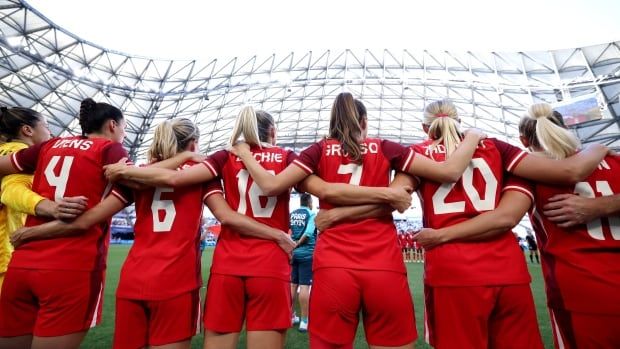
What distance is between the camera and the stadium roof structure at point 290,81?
1877cm

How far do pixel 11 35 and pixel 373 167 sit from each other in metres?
22.5

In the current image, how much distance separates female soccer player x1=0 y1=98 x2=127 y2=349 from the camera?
2166mm

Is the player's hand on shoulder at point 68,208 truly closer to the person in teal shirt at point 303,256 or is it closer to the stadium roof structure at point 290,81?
the person in teal shirt at point 303,256

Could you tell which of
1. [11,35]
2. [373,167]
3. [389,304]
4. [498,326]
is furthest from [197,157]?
[11,35]

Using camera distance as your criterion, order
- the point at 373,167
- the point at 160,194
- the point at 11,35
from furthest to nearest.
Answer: the point at 11,35 < the point at 160,194 < the point at 373,167

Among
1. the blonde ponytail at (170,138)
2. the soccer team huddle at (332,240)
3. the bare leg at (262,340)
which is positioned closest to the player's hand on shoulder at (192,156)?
the soccer team huddle at (332,240)

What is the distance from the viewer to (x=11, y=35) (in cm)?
1745

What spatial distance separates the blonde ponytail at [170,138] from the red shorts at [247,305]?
3.27 feet

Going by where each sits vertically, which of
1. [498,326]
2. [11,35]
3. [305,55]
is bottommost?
[498,326]

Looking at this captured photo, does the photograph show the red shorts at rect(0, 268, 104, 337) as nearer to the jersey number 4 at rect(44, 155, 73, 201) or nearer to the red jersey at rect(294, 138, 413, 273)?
the jersey number 4 at rect(44, 155, 73, 201)

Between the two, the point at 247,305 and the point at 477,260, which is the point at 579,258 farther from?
the point at 247,305

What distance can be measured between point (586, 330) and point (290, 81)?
24.3 metres

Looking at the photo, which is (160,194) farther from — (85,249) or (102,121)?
(102,121)

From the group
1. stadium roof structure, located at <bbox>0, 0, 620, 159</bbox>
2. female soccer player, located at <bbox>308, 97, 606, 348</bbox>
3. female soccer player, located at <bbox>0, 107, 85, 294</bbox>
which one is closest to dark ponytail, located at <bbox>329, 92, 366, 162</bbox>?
female soccer player, located at <bbox>308, 97, 606, 348</bbox>
